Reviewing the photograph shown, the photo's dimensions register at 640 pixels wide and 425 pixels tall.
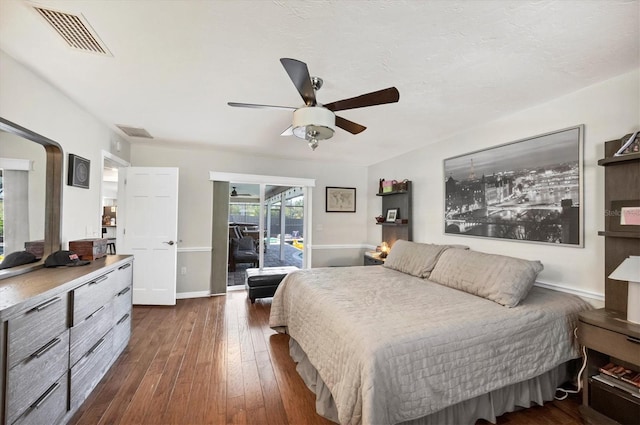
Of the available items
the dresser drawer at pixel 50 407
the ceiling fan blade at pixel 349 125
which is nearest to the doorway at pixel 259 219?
the ceiling fan blade at pixel 349 125

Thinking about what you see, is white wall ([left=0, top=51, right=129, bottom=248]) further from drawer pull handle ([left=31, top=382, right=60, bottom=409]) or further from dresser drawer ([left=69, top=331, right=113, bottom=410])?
drawer pull handle ([left=31, top=382, right=60, bottom=409])

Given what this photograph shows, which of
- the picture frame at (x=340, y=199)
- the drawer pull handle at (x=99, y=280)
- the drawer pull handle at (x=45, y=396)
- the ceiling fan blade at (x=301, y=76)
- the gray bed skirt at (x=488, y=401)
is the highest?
the ceiling fan blade at (x=301, y=76)

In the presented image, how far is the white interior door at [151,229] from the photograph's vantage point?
4.07 m

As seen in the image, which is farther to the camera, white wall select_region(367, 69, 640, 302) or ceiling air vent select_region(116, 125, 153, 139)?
ceiling air vent select_region(116, 125, 153, 139)

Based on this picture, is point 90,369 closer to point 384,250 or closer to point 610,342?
point 610,342

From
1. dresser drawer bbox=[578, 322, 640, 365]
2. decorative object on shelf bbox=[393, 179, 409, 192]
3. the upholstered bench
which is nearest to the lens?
dresser drawer bbox=[578, 322, 640, 365]

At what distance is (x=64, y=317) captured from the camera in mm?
1729

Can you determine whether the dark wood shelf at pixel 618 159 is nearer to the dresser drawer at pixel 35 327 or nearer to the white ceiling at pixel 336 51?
the white ceiling at pixel 336 51

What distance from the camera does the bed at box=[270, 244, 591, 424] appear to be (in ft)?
4.95

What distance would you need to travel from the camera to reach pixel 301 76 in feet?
5.50

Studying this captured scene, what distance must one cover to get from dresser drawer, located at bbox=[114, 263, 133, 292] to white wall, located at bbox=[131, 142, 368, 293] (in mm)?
1781

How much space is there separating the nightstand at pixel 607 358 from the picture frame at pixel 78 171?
171 inches

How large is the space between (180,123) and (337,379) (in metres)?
3.17

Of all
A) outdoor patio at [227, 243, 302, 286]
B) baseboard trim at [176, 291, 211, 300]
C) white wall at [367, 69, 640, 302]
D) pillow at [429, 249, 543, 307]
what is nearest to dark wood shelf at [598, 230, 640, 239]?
white wall at [367, 69, 640, 302]
